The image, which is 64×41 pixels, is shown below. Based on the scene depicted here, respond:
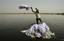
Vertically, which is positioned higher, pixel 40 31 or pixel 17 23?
pixel 17 23

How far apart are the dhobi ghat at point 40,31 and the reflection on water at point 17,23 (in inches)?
2.0

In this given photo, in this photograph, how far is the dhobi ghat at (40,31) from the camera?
1.89 metres

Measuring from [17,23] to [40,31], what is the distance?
283 millimetres

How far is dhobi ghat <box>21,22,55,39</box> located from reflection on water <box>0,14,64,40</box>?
5 centimetres

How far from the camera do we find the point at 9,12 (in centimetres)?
189

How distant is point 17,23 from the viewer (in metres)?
1.88

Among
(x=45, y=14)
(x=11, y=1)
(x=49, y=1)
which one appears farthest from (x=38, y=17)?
(x=11, y=1)

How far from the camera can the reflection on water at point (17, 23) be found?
1877 mm

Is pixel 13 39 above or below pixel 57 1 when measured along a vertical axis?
below

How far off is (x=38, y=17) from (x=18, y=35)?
31cm

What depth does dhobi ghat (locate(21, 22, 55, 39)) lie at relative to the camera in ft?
6.21

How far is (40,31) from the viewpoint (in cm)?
190

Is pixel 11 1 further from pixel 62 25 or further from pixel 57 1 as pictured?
pixel 62 25

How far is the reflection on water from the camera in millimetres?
1877
